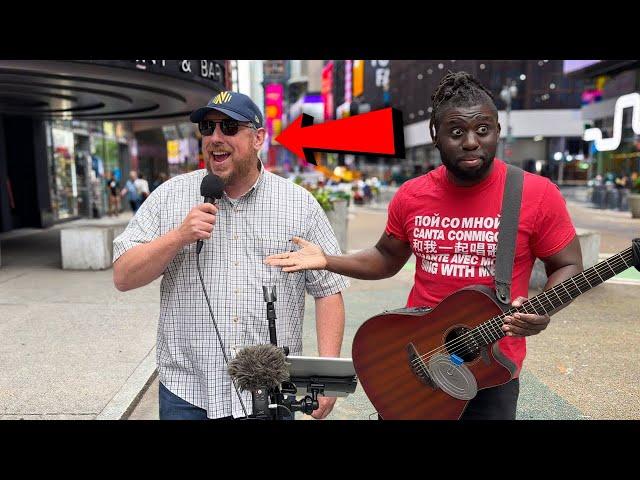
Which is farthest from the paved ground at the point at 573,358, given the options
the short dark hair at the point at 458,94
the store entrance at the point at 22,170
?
the store entrance at the point at 22,170

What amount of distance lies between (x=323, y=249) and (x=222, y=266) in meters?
0.43

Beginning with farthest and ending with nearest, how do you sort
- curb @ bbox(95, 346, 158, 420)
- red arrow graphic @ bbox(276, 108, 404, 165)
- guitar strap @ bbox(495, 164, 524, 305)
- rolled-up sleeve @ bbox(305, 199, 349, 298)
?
curb @ bbox(95, 346, 158, 420)
red arrow graphic @ bbox(276, 108, 404, 165)
rolled-up sleeve @ bbox(305, 199, 349, 298)
guitar strap @ bbox(495, 164, 524, 305)

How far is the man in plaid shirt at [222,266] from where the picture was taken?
7.10 feet

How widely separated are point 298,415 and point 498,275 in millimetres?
2549

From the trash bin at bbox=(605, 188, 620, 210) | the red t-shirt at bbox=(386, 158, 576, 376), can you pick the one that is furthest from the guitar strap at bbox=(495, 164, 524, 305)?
the trash bin at bbox=(605, 188, 620, 210)

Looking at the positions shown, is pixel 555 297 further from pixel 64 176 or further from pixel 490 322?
pixel 64 176

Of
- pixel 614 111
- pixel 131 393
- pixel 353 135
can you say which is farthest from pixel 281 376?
pixel 614 111

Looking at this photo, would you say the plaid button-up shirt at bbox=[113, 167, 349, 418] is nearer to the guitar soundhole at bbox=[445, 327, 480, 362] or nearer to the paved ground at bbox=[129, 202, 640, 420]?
the guitar soundhole at bbox=[445, 327, 480, 362]

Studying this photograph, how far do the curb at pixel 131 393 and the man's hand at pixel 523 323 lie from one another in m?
3.15

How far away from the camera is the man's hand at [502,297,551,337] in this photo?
6.12ft

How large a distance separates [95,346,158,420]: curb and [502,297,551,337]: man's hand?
315 centimetres
